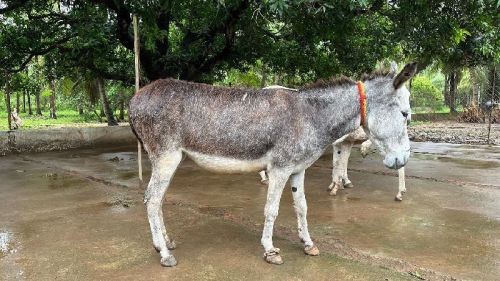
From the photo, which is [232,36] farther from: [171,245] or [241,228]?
[171,245]

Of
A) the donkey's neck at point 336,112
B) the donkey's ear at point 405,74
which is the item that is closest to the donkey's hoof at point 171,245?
the donkey's neck at point 336,112

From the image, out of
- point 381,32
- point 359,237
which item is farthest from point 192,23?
point 359,237

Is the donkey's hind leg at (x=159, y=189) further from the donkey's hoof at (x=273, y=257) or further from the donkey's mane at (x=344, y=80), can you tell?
the donkey's mane at (x=344, y=80)

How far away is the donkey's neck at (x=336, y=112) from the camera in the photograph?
13.6 feet

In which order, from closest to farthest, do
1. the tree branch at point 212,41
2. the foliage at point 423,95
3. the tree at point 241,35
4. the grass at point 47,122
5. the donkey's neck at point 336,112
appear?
1. the donkey's neck at point 336,112
2. the tree at point 241,35
3. the tree branch at point 212,41
4. the grass at point 47,122
5. the foliage at point 423,95

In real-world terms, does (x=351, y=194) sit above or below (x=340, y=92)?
below

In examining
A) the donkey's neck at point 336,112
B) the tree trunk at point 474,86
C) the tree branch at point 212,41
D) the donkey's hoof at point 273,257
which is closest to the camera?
the donkey's hoof at point 273,257

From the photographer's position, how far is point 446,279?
3.67 metres

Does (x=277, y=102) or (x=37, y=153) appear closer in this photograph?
(x=277, y=102)

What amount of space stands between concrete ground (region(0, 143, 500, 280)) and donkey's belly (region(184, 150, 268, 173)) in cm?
88

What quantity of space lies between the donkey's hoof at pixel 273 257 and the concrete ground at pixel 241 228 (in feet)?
0.24

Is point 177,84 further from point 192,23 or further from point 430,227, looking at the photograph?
point 192,23

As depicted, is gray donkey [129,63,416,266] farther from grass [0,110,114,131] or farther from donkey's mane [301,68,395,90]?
grass [0,110,114,131]

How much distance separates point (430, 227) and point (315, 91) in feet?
7.48
